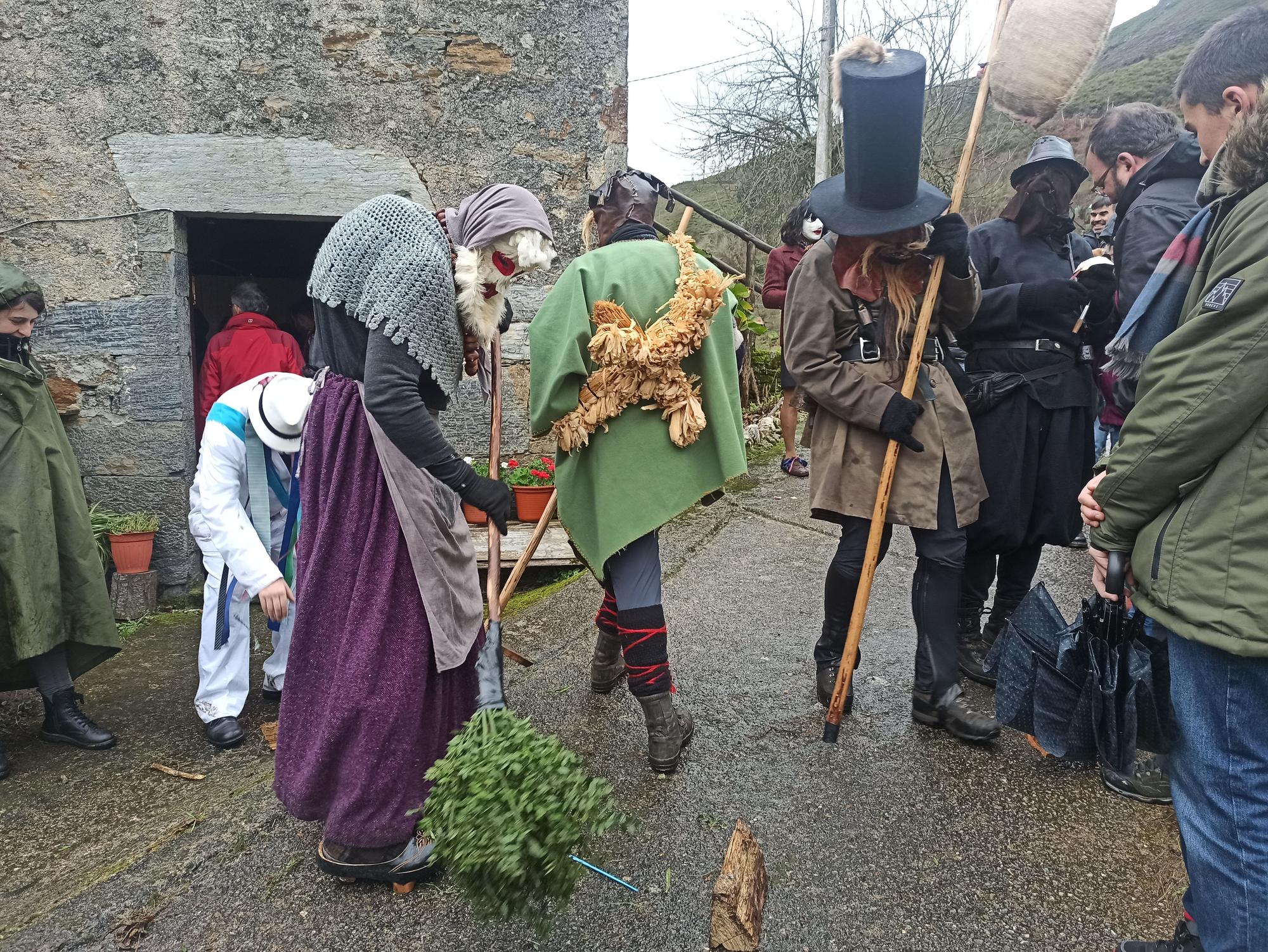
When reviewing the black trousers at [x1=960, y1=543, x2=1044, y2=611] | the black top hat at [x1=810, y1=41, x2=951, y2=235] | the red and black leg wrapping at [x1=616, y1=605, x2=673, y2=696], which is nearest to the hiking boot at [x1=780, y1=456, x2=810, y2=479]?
the black trousers at [x1=960, y1=543, x2=1044, y2=611]

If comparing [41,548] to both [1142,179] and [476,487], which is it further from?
[1142,179]

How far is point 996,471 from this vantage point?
306 centimetres

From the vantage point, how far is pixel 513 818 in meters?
1.64

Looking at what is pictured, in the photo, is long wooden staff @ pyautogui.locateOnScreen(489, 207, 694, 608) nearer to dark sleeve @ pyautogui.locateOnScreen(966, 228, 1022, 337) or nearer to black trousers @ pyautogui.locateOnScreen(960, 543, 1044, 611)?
dark sleeve @ pyautogui.locateOnScreen(966, 228, 1022, 337)

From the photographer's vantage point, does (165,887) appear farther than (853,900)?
Yes

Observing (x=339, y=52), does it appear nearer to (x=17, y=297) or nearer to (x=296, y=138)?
(x=296, y=138)

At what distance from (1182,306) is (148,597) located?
5.38 m

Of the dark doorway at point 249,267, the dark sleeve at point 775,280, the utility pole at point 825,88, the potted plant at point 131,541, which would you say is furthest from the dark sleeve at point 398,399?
the utility pole at point 825,88

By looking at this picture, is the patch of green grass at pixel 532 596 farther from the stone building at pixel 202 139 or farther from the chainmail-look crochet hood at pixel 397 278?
the chainmail-look crochet hood at pixel 397 278

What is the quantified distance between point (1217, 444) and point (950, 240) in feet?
4.56

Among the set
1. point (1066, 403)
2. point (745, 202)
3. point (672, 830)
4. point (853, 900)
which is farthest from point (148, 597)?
point (745, 202)

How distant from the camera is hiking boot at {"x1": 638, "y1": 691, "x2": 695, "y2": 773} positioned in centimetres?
261

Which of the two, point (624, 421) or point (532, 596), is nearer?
point (624, 421)

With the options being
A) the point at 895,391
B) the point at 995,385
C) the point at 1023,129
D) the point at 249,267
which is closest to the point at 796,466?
the point at 995,385
